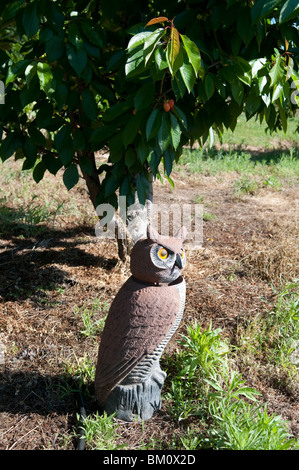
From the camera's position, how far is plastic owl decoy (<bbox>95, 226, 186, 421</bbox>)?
1888 mm

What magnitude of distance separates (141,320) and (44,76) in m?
1.18

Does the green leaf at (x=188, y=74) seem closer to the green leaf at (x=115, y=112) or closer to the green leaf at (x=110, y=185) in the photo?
the green leaf at (x=115, y=112)

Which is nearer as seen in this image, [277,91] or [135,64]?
[135,64]

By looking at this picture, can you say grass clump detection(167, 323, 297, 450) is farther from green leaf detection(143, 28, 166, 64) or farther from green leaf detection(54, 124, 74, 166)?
green leaf detection(143, 28, 166, 64)

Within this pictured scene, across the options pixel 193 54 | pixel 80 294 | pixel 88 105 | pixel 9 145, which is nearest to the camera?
pixel 193 54

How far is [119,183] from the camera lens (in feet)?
8.45

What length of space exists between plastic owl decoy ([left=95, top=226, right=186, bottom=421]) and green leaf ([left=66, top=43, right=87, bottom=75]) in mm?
798

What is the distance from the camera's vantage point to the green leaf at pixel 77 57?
6.47ft

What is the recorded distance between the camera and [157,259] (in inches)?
74.4

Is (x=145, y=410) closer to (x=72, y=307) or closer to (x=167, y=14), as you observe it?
(x=72, y=307)

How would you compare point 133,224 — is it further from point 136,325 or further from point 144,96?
point 144,96

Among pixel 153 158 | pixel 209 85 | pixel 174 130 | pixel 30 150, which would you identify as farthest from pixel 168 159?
pixel 30 150
